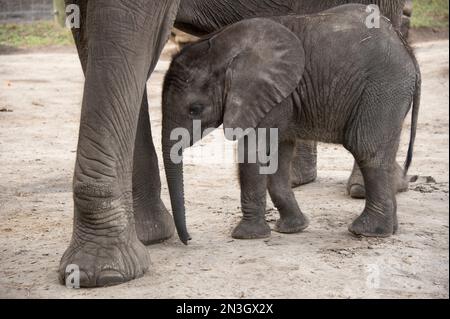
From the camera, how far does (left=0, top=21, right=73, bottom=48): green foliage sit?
14352mm

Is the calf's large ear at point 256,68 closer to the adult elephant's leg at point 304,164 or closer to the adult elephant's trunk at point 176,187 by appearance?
the adult elephant's trunk at point 176,187

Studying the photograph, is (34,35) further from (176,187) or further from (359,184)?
(176,187)

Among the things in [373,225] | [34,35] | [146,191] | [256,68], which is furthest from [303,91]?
[34,35]

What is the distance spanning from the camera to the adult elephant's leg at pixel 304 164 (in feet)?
15.0

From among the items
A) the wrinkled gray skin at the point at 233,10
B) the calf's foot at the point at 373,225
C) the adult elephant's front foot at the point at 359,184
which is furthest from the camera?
the adult elephant's front foot at the point at 359,184

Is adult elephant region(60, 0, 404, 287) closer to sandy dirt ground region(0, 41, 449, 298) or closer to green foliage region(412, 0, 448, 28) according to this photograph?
sandy dirt ground region(0, 41, 449, 298)

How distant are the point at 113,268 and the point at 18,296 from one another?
296 mm

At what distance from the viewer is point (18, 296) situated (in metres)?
2.71

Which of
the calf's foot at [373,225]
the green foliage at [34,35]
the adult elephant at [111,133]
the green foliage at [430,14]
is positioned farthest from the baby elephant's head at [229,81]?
the green foliage at [430,14]

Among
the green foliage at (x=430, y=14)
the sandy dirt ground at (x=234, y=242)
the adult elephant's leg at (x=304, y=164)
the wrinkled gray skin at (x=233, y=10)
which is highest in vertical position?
the green foliage at (x=430, y=14)

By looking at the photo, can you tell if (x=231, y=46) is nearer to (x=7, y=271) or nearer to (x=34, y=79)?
(x=7, y=271)

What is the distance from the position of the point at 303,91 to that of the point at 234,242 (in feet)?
2.05

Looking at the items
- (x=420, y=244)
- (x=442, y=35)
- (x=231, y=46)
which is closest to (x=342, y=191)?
(x=420, y=244)

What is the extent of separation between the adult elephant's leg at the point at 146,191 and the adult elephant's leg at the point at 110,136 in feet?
1.45
